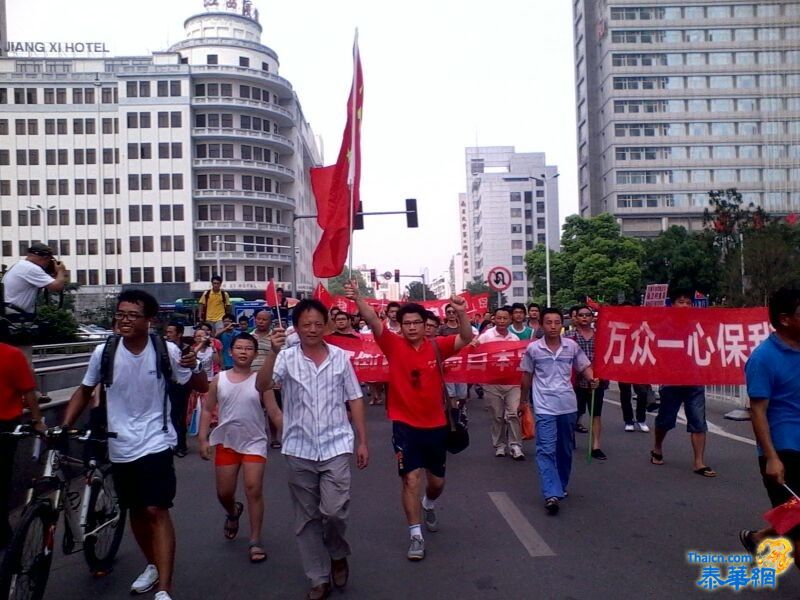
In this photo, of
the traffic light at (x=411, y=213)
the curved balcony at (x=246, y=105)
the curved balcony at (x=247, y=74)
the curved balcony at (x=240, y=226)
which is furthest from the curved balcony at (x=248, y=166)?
the traffic light at (x=411, y=213)

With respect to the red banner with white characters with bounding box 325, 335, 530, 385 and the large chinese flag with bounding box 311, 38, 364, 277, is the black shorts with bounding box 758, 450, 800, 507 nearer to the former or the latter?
the large chinese flag with bounding box 311, 38, 364, 277

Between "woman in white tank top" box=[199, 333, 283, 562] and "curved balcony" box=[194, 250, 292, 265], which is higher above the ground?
"curved balcony" box=[194, 250, 292, 265]

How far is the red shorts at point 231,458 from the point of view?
5430 millimetres

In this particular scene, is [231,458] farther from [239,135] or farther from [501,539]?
[239,135]

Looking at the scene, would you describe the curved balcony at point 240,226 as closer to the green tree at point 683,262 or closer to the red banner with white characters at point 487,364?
the green tree at point 683,262

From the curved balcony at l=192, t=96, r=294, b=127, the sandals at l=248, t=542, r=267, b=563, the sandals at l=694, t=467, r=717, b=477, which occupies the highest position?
the curved balcony at l=192, t=96, r=294, b=127

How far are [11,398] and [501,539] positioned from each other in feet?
11.9

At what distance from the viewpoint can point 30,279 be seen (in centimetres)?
606

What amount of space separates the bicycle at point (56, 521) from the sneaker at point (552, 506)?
3.39 m

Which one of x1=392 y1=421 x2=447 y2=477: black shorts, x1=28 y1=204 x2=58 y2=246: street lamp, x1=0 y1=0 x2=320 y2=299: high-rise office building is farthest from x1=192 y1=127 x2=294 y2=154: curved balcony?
x1=392 y1=421 x2=447 y2=477: black shorts

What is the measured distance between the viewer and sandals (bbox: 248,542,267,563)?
5168mm

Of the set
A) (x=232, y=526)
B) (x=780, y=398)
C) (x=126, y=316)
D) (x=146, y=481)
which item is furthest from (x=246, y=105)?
(x=780, y=398)

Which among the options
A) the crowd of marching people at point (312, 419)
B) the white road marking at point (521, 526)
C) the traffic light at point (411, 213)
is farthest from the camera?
the traffic light at point (411, 213)

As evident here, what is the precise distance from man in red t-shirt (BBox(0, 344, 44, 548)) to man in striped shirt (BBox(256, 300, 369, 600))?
1.57m
